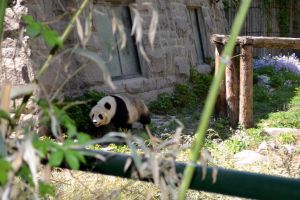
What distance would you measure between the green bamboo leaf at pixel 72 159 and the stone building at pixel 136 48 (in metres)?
5.15

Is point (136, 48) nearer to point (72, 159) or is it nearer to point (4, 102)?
point (4, 102)

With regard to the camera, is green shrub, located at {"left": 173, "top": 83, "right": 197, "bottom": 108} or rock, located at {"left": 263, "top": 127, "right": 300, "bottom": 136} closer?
rock, located at {"left": 263, "top": 127, "right": 300, "bottom": 136}

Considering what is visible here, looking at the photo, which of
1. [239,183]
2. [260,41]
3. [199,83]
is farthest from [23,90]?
[199,83]

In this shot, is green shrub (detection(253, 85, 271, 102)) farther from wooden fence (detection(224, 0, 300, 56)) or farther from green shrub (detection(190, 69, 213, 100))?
wooden fence (detection(224, 0, 300, 56))

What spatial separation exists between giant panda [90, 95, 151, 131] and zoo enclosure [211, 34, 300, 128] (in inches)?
39.1

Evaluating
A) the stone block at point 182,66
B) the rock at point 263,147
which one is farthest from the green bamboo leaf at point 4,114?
the stone block at point 182,66

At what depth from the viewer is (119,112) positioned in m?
7.42

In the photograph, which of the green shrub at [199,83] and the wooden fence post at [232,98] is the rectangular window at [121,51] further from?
the wooden fence post at [232,98]

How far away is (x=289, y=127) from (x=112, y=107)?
208cm

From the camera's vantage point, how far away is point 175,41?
33.2 feet

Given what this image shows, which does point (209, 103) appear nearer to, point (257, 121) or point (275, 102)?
point (257, 121)

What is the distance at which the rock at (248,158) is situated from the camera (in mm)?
5363

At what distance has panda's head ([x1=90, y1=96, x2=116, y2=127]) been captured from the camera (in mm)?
7030

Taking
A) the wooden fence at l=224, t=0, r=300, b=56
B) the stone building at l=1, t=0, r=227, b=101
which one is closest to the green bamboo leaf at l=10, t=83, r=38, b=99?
the stone building at l=1, t=0, r=227, b=101
